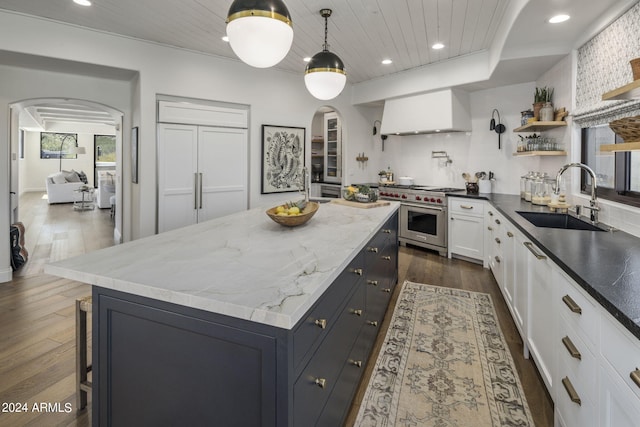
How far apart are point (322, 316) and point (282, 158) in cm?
405

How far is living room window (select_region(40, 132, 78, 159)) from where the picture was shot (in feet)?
40.7

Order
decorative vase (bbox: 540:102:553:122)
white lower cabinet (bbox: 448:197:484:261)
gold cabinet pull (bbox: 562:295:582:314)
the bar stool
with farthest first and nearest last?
1. white lower cabinet (bbox: 448:197:484:261)
2. decorative vase (bbox: 540:102:553:122)
3. the bar stool
4. gold cabinet pull (bbox: 562:295:582:314)

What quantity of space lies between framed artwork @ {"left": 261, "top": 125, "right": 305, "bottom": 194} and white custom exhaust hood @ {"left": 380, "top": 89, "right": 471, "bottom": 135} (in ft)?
4.85

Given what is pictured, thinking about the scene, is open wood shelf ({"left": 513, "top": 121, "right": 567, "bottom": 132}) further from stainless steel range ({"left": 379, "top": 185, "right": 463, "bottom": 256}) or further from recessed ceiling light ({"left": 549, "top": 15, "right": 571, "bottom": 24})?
stainless steel range ({"left": 379, "top": 185, "right": 463, "bottom": 256})

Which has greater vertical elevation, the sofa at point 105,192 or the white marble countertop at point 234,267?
the sofa at point 105,192

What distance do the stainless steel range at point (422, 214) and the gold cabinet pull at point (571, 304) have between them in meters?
3.33

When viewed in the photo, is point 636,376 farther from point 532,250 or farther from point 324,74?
point 324,74

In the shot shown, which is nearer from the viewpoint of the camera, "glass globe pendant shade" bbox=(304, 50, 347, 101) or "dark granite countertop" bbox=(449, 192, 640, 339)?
"dark granite countertop" bbox=(449, 192, 640, 339)

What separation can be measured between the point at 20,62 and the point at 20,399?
A: 11.3ft

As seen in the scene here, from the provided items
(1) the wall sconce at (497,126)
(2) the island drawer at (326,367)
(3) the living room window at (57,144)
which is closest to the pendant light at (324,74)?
(2) the island drawer at (326,367)

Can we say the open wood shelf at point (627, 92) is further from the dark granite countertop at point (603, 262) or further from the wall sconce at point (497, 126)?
the wall sconce at point (497, 126)

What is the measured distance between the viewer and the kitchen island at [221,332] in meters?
1.06

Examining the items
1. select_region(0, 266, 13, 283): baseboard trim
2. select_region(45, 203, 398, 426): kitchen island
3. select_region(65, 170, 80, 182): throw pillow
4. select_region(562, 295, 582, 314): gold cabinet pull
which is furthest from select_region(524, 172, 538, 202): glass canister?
select_region(65, 170, 80, 182): throw pillow

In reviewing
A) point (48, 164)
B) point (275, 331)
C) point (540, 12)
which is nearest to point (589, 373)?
point (275, 331)
